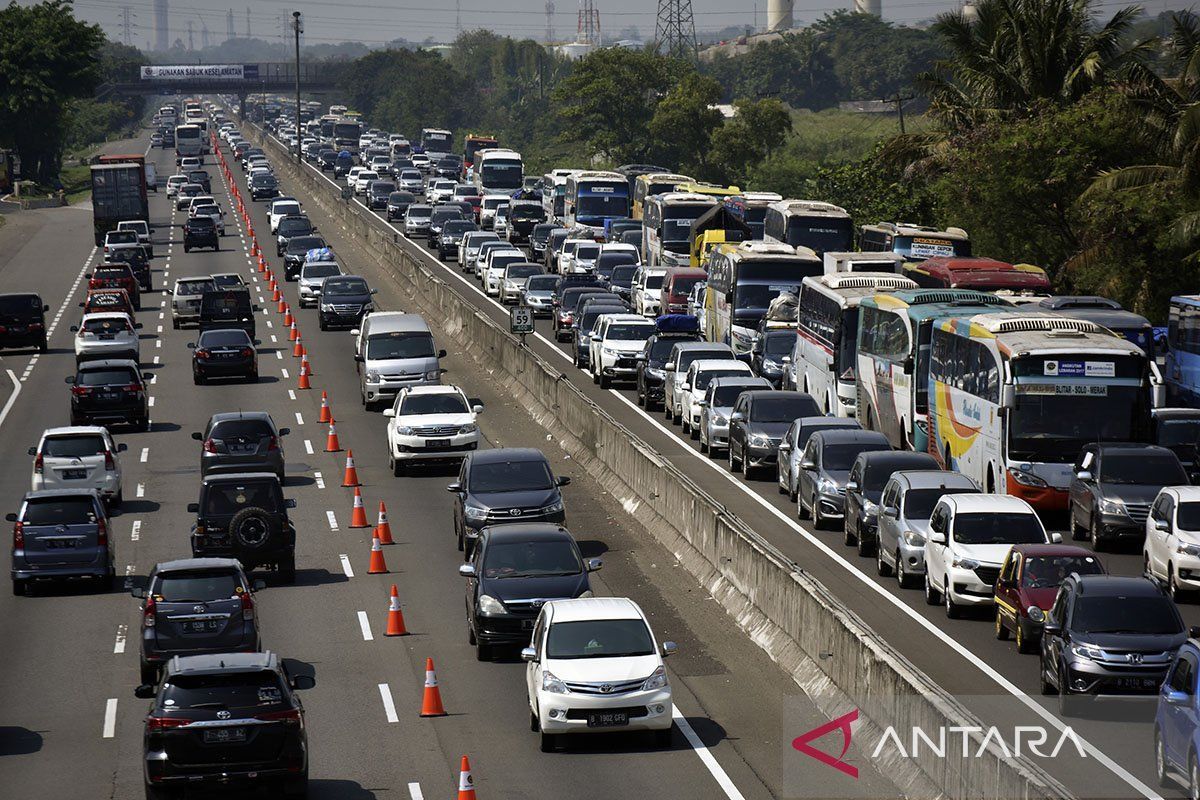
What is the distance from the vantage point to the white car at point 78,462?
35.5 meters

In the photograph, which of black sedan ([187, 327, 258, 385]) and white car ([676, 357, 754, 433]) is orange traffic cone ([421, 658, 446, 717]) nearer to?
white car ([676, 357, 754, 433])

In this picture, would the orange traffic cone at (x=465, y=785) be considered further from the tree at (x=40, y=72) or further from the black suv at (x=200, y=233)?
the tree at (x=40, y=72)

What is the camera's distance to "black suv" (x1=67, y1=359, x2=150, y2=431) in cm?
4462

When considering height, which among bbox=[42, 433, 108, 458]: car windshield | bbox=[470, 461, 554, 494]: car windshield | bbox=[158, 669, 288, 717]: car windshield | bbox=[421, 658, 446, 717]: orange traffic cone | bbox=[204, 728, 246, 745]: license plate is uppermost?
bbox=[158, 669, 288, 717]: car windshield

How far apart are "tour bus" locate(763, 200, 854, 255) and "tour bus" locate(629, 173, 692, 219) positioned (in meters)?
15.0

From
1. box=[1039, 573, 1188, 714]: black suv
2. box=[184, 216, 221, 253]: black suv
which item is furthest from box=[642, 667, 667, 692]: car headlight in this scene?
box=[184, 216, 221, 253]: black suv

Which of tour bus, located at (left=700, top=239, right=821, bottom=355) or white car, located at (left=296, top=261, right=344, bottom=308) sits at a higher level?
tour bus, located at (left=700, top=239, right=821, bottom=355)

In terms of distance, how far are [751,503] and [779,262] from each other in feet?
55.3

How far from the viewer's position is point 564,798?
18188mm

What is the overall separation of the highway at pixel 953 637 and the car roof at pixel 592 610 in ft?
12.7

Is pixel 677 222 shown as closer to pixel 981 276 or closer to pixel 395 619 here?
pixel 981 276

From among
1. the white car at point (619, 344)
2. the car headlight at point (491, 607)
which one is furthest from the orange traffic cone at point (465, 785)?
the white car at point (619, 344)

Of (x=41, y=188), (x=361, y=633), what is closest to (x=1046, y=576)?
(x=361, y=633)

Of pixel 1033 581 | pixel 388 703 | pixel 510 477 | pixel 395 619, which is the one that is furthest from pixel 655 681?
pixel 510 477
